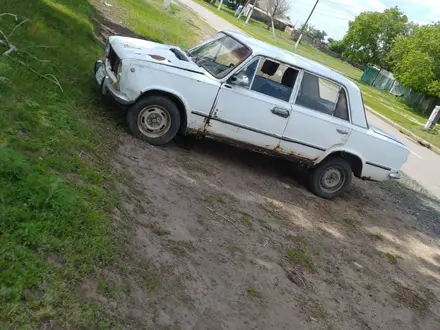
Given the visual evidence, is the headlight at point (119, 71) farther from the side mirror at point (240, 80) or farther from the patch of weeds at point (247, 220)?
the patch of weeds at point (247, 220)

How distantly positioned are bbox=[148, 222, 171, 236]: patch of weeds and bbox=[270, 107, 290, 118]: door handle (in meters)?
2.94

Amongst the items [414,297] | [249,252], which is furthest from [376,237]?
[249,252]

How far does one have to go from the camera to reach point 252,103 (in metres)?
6.88

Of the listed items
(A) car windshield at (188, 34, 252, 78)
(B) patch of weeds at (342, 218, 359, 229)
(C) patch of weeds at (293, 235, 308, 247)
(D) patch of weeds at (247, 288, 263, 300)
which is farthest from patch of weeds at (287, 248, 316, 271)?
(A) car windshield at (188, 34, 252, 78)

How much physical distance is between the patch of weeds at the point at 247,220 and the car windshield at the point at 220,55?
2.05 m

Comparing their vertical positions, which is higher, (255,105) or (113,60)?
(255,105)

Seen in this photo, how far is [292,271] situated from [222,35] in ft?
13.8

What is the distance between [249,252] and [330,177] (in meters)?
3.16

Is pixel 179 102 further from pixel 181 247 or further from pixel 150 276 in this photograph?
pixel 150 276

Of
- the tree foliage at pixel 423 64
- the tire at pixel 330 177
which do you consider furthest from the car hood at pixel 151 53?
the tree foliage at pixel 423 64

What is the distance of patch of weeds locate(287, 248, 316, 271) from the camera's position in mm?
5434

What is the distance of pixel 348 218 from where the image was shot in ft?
24.8

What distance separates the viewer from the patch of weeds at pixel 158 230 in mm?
4652

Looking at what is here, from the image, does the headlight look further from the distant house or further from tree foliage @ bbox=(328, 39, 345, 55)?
the distant house
